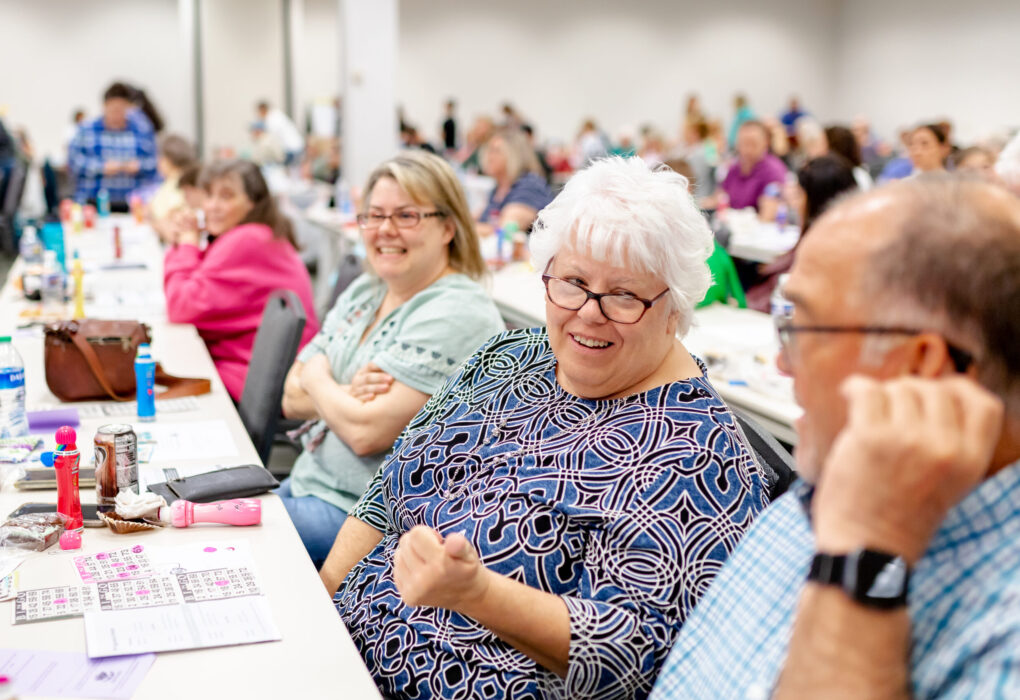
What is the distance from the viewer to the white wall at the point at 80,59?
14180mm

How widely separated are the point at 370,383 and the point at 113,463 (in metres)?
0.66

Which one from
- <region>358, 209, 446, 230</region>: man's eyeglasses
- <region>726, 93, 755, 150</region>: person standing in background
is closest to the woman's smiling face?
<region>358, 209, 446, 230</region>: man's eyeglasses

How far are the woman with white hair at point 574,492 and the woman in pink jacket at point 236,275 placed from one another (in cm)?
180

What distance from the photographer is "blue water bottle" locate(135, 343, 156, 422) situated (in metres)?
2.45

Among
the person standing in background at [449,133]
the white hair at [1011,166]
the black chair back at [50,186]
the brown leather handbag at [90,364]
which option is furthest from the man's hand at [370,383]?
the person standing in background at [449,133]

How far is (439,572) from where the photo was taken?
1.30 m

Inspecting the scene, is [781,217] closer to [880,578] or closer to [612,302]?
[612,302]

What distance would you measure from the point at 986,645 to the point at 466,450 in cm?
106

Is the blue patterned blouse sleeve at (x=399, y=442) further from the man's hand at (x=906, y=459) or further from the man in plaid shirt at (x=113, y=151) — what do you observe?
the man in plaid shirt at (x=113, y=151)

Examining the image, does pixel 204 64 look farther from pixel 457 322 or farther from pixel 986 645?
pixel 986 645

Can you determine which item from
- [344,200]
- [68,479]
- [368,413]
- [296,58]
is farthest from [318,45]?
[68,479]

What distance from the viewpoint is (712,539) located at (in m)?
1.43

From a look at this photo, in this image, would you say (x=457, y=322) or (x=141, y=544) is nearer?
(x=141, y=544)

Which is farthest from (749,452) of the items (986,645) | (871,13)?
(871,13)
